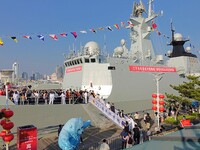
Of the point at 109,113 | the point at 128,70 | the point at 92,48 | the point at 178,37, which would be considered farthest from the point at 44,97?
the point at 178,37

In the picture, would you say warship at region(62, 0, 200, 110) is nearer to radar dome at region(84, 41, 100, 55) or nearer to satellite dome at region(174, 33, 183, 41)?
radar dome at region(84, 41, 100, 55)

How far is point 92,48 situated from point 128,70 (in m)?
4.07

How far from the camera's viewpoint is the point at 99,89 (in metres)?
20.3

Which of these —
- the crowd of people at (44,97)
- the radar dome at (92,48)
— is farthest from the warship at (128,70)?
the crowd of people at (44,97)

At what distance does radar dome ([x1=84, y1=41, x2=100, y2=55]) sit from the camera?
2113cm

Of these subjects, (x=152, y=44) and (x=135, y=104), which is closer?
(x=135, y=104)

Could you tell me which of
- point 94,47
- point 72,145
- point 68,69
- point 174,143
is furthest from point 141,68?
point 174,143

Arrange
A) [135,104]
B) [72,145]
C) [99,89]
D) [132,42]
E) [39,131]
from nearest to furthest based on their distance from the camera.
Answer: [72,145] < [39,131] < [99,89] < [135,104] < [132,42]

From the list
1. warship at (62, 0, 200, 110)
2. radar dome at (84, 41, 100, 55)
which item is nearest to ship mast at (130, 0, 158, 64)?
warship at (62, 0, 200, 110)

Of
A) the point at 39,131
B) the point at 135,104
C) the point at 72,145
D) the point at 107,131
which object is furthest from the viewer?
the point at 135,104

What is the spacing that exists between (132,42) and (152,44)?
255cm

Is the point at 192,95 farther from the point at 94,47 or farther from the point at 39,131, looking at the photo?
the point at 39,131

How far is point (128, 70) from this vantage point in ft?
71.1

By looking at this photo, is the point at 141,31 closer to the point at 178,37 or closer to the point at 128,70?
the point at 128,70
